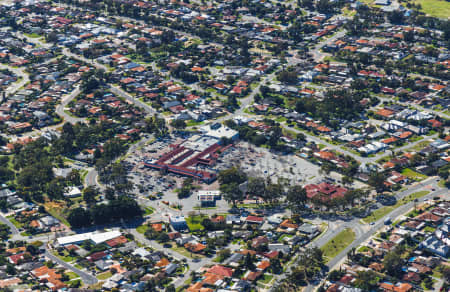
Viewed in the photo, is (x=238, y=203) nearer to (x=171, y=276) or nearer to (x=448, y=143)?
(x=171, y=276)

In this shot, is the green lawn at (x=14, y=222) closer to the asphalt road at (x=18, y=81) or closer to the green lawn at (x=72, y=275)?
the green lawn at (x=72, y=275)

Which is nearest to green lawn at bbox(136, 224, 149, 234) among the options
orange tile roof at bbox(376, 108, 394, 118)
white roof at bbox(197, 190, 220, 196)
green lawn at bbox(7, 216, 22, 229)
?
white roof at bbox(197, 190, 220, 196)

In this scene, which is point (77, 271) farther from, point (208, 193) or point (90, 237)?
point (208, 193)

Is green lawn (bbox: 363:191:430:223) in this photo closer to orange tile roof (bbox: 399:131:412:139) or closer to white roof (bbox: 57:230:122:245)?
orange tile roof (bbox: 399:131:412:139)

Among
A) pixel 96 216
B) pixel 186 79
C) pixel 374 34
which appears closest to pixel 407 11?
pixel 374 34

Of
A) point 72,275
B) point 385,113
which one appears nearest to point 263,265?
point 72,275
